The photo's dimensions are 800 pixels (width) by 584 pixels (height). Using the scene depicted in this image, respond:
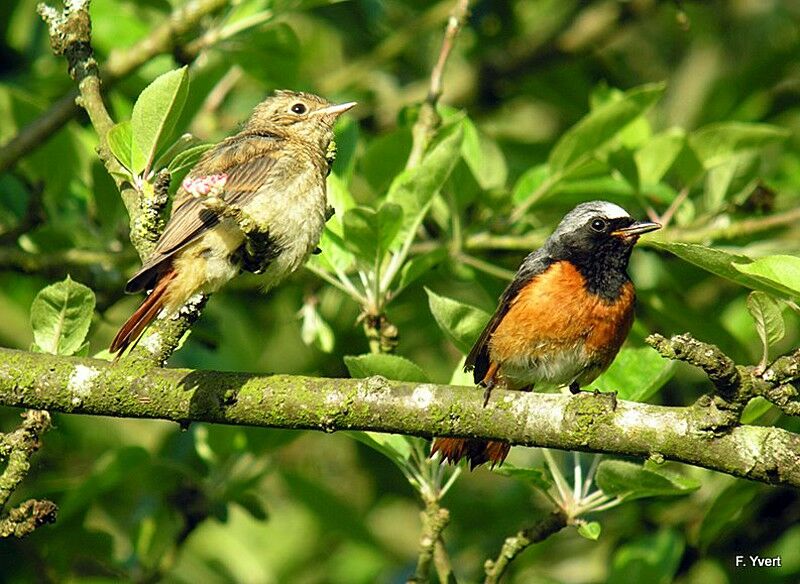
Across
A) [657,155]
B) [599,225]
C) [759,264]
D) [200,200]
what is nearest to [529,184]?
[599,225]

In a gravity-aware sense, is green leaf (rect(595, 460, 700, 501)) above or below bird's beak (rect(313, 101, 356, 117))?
below

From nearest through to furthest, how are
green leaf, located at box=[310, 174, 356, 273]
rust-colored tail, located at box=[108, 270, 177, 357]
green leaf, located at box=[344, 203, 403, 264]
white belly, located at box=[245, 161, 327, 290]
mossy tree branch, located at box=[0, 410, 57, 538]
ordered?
mossy tree branch, located at box=[0, 410, 57, 538] < rust-colored tail, located at box=[108, 270, 177, 357] < white belly, located at box=[245, 161, 327, 290] < green leaf, located at box=[344, 203, 403, 264] < green leaf, located at box=[310, 174, 356, 273]

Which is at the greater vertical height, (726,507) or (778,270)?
(778,270)

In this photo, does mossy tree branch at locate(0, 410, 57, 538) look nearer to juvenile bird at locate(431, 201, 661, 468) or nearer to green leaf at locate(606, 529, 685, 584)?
juvenile bird at locate(431, 201, 661, 468)

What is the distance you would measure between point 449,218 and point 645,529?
2381 mm

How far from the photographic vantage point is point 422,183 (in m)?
4.72

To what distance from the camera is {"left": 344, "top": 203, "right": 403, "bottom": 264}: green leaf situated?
14.6 feet

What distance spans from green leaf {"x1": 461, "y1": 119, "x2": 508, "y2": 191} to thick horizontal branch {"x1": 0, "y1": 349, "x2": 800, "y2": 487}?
7.48 feet

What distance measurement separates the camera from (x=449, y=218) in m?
5.92

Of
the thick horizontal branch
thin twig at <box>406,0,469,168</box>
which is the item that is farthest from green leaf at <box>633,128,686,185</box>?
the thick horizontal branch

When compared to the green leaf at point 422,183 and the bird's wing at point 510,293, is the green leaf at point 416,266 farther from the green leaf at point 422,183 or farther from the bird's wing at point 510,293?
the bird's wing at point 510,293

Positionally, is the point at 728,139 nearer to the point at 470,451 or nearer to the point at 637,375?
the point at 637,375

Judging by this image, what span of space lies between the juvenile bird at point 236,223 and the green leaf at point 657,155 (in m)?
1.77

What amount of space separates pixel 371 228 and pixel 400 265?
36cm
